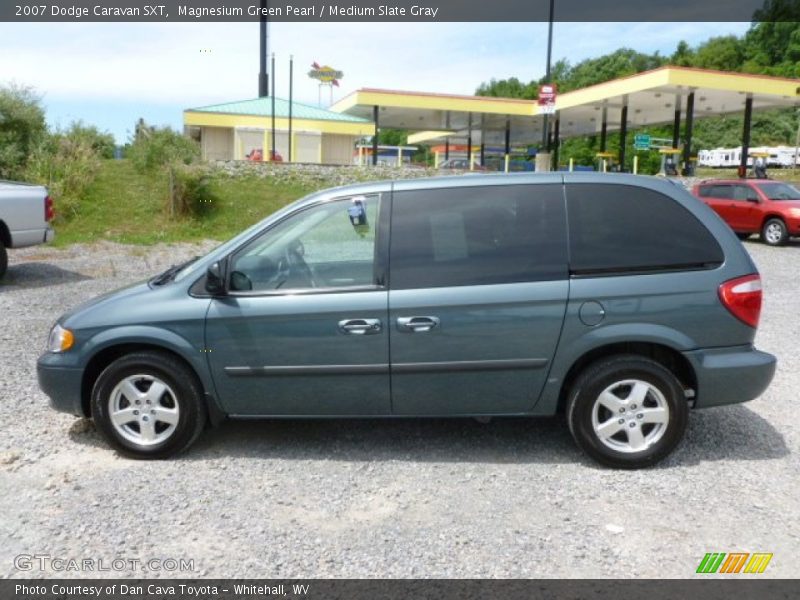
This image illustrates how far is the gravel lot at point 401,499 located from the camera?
3.34 m

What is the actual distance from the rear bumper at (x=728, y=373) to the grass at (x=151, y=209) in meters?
13.8

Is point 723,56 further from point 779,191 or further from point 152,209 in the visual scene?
point 152,209

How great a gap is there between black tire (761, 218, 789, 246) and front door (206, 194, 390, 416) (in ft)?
51.9

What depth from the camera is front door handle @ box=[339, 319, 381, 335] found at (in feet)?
13.9

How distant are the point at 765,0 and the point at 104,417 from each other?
106 meters

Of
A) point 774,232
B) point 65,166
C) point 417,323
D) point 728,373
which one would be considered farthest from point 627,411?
point 65,166

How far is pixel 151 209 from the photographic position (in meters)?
17.9

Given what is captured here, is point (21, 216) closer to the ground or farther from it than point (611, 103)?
closer to the ground

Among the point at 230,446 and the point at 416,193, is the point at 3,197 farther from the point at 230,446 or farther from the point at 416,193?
the point at 416,193

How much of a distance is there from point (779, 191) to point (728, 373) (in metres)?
15.9

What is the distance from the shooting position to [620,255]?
432 centimetres

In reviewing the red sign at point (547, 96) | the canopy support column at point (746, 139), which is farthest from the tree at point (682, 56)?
the red sign at point (547, 96)

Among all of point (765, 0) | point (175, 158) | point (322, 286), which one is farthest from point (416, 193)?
point (765, 0)

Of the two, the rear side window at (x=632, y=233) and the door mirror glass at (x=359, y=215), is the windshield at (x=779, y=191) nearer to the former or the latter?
the rear side window at (x=632, y=233)
